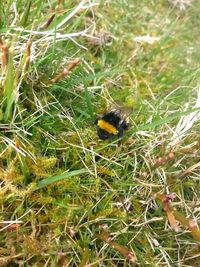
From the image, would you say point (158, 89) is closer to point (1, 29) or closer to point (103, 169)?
point (103, 169)

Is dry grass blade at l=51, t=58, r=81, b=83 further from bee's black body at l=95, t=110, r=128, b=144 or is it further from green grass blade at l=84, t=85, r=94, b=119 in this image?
bee's black body at l=95, t=110, r=128, b=144

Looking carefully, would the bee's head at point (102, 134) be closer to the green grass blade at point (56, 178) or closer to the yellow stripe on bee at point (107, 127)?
the yellow stripe on bee at point (107, 127)

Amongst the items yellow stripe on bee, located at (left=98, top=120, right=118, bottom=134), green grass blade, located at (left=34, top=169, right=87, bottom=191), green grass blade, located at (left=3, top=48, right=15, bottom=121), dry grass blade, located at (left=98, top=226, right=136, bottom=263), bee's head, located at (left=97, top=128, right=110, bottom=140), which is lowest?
Answer: dry grass blade, located at (left=98, top=226, right=136, bottom=263)

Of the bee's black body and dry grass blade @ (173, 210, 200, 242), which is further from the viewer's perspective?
the bee's black body

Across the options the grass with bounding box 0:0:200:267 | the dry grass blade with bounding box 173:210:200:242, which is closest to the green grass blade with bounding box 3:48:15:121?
the grass with bounding box 0:0:200:267

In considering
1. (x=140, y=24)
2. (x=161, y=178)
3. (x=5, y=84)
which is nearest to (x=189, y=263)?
(x=161, y=178)

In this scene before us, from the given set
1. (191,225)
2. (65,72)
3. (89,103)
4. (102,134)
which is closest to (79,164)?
(102,134)

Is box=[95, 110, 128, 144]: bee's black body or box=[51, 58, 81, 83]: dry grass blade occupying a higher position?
box=[51, 58, 81, 83]: dry grass blade
